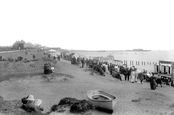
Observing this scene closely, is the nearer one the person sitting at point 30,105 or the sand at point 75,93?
the person sitting at point 30,105

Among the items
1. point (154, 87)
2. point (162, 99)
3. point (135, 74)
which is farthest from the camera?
point (135, 74)

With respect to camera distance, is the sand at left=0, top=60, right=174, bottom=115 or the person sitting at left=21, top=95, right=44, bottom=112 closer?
the person sitting at left=21, top=95, right=44, bottom=112

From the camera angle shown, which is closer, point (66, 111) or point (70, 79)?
point (66, 111)

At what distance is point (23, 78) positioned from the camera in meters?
18.2

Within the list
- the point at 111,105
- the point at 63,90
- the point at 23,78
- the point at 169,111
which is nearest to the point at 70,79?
the point at 63,90

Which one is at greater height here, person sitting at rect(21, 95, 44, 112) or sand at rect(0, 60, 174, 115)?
person sitting at rect(21, 95, 44, 112)

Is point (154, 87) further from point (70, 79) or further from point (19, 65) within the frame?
point (19, 65)

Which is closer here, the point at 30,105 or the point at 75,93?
the point at 30,105

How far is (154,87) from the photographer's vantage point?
15836 mm

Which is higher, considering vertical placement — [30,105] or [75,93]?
[30,105]

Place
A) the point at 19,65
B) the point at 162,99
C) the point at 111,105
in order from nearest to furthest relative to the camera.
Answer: the point at 111,105
the point at 162,99
the point at 19,65

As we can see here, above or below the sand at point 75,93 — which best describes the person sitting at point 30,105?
above

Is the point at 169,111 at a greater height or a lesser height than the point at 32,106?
lesser

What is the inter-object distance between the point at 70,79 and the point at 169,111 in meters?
10.9
